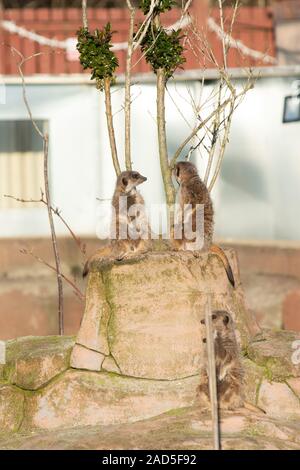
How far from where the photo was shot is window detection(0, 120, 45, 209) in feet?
52.5

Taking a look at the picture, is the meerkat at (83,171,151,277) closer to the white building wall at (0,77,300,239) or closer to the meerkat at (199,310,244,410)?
the meerkat at (199,310,244,410)

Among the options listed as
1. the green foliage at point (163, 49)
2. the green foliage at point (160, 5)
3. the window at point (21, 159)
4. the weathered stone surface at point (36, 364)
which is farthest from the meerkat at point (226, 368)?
the window at point (21, 159)

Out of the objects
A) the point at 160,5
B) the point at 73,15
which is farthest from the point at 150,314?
the point at 73,15

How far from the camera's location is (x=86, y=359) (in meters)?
8.91

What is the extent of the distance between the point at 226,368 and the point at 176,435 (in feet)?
2.85

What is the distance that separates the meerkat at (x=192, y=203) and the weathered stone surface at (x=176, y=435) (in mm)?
1453

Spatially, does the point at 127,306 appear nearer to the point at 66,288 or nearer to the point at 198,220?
the point at 198,220

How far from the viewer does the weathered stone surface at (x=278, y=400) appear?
8812mm

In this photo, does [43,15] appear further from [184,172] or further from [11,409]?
[11,409]

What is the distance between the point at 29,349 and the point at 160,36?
281cm

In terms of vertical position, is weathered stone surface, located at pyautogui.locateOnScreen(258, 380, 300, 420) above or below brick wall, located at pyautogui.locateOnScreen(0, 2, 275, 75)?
below

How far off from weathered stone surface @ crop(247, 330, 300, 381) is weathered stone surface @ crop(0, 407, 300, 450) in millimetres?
544

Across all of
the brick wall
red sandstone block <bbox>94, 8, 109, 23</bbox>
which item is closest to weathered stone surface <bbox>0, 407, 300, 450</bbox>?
the brick wall
